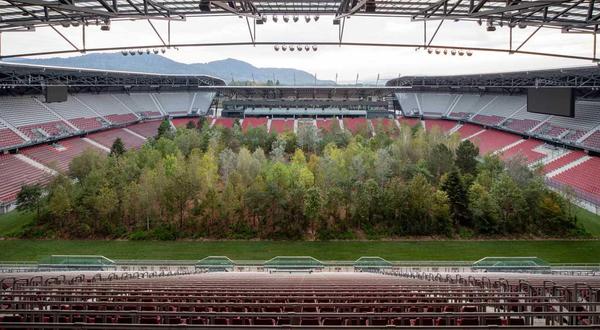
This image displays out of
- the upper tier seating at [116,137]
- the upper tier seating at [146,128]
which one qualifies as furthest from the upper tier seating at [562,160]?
the upper tier seating at [146,128]

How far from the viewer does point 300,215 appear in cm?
2775

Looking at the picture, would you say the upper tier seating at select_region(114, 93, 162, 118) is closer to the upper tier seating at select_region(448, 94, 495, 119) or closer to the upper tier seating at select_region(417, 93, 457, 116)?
the upper tier seating at select_region(417, 93, 457, 116)

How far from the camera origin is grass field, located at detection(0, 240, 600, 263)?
948 inches

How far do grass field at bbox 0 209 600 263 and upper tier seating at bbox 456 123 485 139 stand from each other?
3691cm

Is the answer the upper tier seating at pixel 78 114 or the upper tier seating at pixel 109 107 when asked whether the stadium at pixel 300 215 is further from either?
the upper tier seating at pixel 109 107

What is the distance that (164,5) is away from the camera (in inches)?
635

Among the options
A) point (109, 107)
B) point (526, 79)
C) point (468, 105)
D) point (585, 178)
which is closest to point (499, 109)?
point (468, 105)

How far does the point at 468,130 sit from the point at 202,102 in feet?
149

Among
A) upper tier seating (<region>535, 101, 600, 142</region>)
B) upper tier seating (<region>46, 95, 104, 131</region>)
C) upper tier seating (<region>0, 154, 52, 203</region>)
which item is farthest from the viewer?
upper tier seating (<region>46, 95, 104, 131</region>)

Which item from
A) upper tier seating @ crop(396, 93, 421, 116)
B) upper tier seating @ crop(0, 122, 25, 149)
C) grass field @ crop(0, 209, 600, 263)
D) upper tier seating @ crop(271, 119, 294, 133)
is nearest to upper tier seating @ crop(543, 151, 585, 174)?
grass field @ crop(0, 209, 600, 263)

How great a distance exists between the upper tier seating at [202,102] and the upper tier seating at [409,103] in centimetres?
3420

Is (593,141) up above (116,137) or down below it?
below

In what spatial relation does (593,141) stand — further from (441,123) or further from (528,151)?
(441,123)

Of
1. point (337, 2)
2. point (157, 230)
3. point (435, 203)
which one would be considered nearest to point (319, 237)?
point (435, 203)
